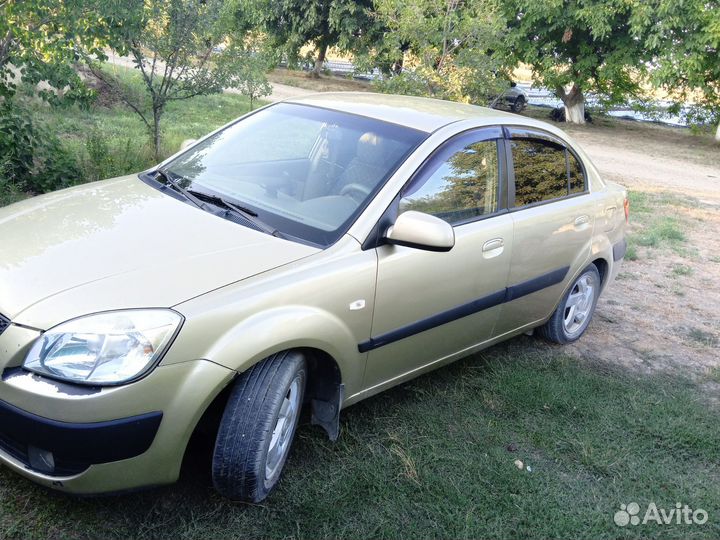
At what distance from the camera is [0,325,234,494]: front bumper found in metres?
2.38

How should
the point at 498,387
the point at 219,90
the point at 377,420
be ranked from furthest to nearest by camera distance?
A: 1. the point at 219,90
2. the point at 498,387
3. the point at 377,420

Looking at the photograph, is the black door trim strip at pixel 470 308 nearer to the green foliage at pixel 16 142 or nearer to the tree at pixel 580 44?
the green foliage at pixel 16 142

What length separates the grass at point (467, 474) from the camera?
2.81 metres

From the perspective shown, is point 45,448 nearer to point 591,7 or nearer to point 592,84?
point 591,7

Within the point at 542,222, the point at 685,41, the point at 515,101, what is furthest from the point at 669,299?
the point at 515,101

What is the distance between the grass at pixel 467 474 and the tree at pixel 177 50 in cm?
533

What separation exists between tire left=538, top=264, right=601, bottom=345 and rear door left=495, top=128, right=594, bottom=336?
0.22m

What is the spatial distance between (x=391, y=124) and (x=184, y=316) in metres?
1.73

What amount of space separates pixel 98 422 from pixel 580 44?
2270cm

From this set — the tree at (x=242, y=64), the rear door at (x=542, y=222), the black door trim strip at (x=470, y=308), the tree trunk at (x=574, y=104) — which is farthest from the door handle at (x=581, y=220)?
the tree trunk at (x=574, y=104)

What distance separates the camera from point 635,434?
387 centimetres

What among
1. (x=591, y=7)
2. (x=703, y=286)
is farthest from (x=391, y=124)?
(x=591, y=7)

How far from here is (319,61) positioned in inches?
1179

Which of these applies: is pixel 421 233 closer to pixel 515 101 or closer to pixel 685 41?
pixel 685 41
